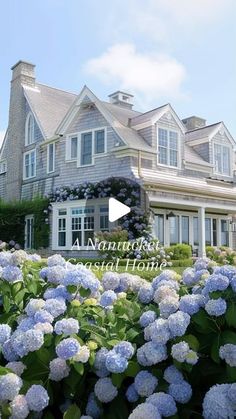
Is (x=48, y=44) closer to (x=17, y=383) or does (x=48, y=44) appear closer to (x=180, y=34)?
(x=180, y=34)

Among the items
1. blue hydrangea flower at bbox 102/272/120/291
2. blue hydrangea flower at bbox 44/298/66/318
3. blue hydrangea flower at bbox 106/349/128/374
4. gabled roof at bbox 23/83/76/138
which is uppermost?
gabled roof at bbox 23/83/76/138

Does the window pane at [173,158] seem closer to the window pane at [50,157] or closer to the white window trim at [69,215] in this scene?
the white window trim at [69,215]

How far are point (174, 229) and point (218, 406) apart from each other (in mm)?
19208

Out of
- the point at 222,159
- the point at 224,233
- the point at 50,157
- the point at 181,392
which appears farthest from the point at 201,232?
the point at 181,392

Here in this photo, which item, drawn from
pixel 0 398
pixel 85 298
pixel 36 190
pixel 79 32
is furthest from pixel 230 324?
pixel 36 190

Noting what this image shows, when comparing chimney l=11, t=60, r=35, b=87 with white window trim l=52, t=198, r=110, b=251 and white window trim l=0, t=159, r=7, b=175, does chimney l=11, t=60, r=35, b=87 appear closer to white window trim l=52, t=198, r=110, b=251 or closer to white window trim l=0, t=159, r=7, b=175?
white window trim l=0, t=159, r=7, b=175

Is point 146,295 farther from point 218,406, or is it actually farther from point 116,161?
point 116,161

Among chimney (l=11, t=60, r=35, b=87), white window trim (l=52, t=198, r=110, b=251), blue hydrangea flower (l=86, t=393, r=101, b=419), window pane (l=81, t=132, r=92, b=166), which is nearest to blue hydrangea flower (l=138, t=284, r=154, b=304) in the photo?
blue hydrangea flower (l=86, t=393, r=101, b=419)

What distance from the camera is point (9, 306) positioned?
234 centimetres

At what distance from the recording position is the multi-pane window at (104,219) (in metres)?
18.5

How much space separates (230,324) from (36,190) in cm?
2148

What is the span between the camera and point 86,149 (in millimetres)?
20094

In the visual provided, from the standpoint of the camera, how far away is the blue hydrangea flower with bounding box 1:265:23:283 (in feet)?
7.62

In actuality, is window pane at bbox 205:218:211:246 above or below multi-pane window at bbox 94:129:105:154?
below
